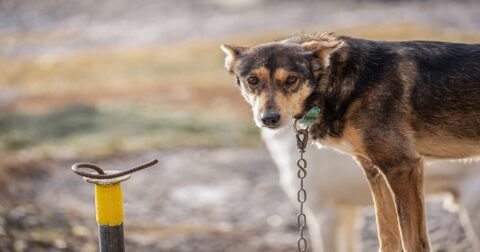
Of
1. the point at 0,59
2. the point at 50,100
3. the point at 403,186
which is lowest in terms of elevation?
the point at 403,186

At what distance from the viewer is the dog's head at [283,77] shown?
4.19 m

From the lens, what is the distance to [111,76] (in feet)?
61.7

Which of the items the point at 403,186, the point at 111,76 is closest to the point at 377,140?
the point at 403,186

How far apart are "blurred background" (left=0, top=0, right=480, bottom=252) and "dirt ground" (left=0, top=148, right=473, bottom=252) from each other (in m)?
0.02

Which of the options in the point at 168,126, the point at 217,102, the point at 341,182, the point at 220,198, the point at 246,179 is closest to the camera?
the point at 341,182

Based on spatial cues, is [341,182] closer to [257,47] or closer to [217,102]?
[257,47]

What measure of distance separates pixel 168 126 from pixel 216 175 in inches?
110

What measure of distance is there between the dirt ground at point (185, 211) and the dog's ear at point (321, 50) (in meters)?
3.45

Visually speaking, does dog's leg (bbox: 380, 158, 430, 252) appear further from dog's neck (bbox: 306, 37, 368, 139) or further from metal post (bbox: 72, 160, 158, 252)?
metal post (bbox: 72, 160, 158, 252)

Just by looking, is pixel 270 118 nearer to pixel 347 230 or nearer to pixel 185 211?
pixel 347 230

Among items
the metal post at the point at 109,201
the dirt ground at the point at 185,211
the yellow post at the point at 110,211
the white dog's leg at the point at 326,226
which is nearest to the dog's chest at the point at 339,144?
the metal post at the point at 109,201

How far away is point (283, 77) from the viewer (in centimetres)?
422

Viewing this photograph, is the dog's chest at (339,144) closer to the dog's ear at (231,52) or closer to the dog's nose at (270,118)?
the dog's nose at (270,118)

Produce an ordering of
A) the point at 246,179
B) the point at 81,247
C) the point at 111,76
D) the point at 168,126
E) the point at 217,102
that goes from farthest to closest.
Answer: the point at 111,76 → the point at 217,102 → the point at 168,126 → the point at 246,179 → the point at 81,247
